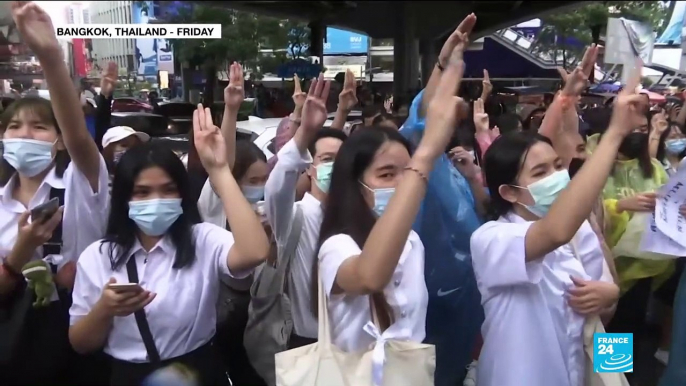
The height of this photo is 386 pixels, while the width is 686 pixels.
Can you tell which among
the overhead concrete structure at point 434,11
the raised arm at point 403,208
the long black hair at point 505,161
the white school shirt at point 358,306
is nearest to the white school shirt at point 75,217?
the white school shirt at point 358,306

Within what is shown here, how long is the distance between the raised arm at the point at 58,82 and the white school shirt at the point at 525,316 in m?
1.20

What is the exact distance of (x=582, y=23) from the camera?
7.71m

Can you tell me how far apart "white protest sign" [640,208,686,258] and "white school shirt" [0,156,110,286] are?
1836 mm

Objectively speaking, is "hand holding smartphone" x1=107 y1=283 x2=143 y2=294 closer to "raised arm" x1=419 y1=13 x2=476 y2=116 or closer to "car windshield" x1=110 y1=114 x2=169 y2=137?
"raised arm" x1=419 y1=13 x2=476 y2=116

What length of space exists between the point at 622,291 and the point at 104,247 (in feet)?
7.82

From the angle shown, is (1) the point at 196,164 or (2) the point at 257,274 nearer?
(2) the point at 257,274

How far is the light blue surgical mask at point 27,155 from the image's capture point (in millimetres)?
2094

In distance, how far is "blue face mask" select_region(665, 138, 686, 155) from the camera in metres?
3.38

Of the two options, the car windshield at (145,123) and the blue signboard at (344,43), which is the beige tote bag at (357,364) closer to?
the car windshield at (145,123)

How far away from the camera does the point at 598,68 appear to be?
144 inches

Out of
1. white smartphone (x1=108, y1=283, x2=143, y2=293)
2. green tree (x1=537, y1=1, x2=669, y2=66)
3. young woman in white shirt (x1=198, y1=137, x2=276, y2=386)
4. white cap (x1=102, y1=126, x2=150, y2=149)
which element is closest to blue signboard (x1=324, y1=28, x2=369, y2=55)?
green tree (x1=537, y1=1, x2=669, y2=66)

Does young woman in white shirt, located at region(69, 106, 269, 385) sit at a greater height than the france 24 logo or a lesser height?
greater

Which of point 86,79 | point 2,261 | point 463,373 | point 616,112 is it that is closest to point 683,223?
point 616,112

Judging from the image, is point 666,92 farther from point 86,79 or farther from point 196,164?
point 86,79
